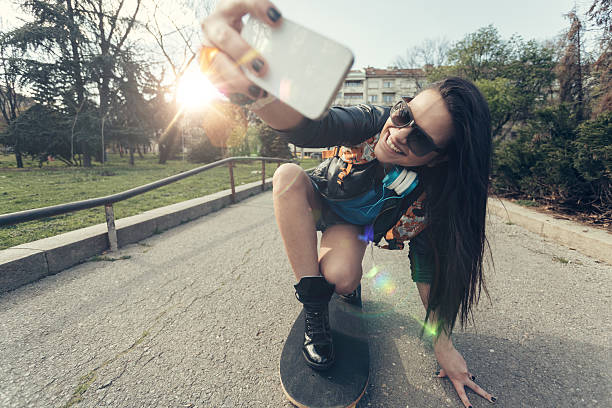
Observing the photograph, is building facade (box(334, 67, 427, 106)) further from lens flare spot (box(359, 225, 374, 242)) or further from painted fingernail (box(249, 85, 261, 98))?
painted fingernail (box(249, 85, 261, 98))

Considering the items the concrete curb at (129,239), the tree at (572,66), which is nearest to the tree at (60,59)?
the concrete curb at (129,239)

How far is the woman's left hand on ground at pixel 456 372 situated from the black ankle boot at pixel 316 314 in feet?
1.62

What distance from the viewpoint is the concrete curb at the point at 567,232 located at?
2.58 metres

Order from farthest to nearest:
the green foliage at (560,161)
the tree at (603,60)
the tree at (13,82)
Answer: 1. the tree at (13,82)
2. the tree at (603,60)
3. the green foliage at (560,161)

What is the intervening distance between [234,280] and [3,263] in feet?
5.13

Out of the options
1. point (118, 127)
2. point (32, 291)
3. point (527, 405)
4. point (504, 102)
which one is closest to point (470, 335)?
point (527, 405)

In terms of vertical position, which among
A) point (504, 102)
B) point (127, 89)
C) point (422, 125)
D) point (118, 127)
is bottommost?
point (422, 125)

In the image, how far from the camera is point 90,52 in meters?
13.8

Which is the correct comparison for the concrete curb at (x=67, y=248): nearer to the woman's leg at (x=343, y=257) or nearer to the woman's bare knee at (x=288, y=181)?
the woman's bare knee at (x=288, y=181)

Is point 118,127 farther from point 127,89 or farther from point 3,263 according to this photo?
point 3,263

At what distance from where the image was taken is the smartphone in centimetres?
65

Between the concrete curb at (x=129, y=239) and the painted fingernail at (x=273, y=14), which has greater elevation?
the painted fingernail at (x=273, y=14)

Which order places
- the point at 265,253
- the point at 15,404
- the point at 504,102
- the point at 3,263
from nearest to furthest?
1. the point at 15,404
2. the point at 3,263
3. the point at 265,253
4. the point at 504,102

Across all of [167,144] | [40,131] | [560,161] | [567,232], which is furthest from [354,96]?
[567,232]
